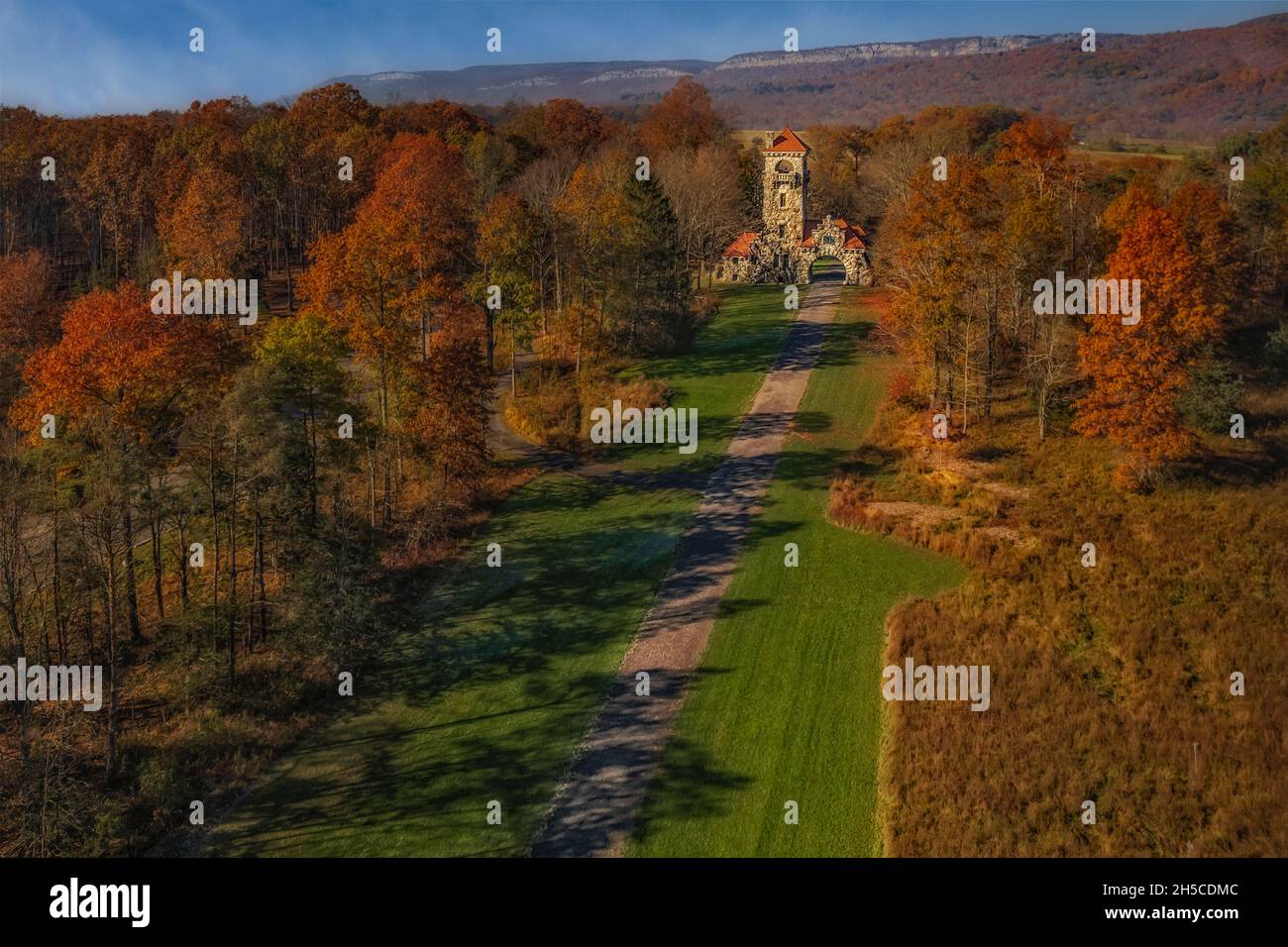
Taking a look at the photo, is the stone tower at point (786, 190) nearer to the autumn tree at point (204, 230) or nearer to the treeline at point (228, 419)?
the treeline at point (228, 419)

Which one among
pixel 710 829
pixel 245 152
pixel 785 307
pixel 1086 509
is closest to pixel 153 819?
pixel 710 829

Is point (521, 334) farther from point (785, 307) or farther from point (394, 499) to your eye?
point (785, 307)

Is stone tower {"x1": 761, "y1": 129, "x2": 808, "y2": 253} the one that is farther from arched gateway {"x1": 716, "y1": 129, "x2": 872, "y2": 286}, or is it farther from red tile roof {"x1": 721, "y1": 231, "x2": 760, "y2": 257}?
red tile roof {"x1": 721, "y1": 231, "x2": 760, "y2": 257}

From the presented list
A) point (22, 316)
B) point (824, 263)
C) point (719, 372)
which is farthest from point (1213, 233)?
point (22, 316)

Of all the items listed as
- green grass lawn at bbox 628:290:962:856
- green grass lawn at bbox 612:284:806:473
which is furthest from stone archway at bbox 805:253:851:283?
green grass lawn at bbox 628:290:962:856

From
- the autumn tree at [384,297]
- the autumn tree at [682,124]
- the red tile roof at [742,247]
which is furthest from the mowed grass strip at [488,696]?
the autumn tree at [682,124]

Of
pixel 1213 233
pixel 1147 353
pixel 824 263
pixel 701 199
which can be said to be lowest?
pixel 1147 353

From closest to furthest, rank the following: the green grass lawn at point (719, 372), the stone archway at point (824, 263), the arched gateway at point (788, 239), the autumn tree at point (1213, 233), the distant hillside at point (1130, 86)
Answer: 1. the green grass lawn at point (719, 372)
2. the autumn tree at point (1213, 233)
3. the arched gateway at point (788, 239)
4. the stone archway at point (824, 263)
5. the distant hillside at point (1130, 86)

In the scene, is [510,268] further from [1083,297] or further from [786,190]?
[786,190]
